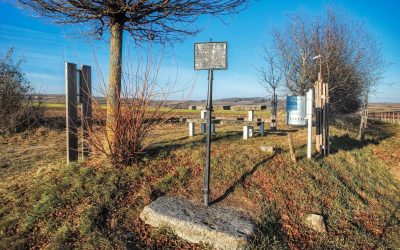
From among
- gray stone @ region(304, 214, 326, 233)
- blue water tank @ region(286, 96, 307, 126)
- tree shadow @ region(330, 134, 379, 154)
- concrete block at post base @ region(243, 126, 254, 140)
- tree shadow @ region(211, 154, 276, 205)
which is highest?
blue water tank @ region(286, 96, 307, 126)

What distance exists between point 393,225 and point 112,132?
16.8ft

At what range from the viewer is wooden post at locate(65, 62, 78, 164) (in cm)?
648

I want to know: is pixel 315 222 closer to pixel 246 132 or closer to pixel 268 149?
pixel 268 149

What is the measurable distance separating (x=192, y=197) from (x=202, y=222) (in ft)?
2.67

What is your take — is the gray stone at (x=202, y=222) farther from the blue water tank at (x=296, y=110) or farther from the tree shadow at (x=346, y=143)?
the tree shadow at (x=346, y=143)

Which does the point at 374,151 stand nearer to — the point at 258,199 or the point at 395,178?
the point at 395,178

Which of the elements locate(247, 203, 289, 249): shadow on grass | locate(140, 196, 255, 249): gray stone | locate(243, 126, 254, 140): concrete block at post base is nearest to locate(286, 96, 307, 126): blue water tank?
locate(243, 126, 254, 140): concrete block at post base

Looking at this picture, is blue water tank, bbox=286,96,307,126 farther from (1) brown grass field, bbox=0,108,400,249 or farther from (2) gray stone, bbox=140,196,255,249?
(2) gray stone, bbox=140,196,255,249

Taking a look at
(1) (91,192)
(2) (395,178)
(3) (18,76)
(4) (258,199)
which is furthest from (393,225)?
(3) (18,76)

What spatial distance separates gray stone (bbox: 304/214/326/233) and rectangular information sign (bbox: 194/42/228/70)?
8.74ft

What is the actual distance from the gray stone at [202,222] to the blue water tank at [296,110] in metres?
3.81

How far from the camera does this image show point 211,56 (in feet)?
16.0

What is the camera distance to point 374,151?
10438 millimetres

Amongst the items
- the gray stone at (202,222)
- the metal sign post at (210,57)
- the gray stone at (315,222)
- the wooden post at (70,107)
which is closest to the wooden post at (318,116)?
the gray stone at (315,222)
